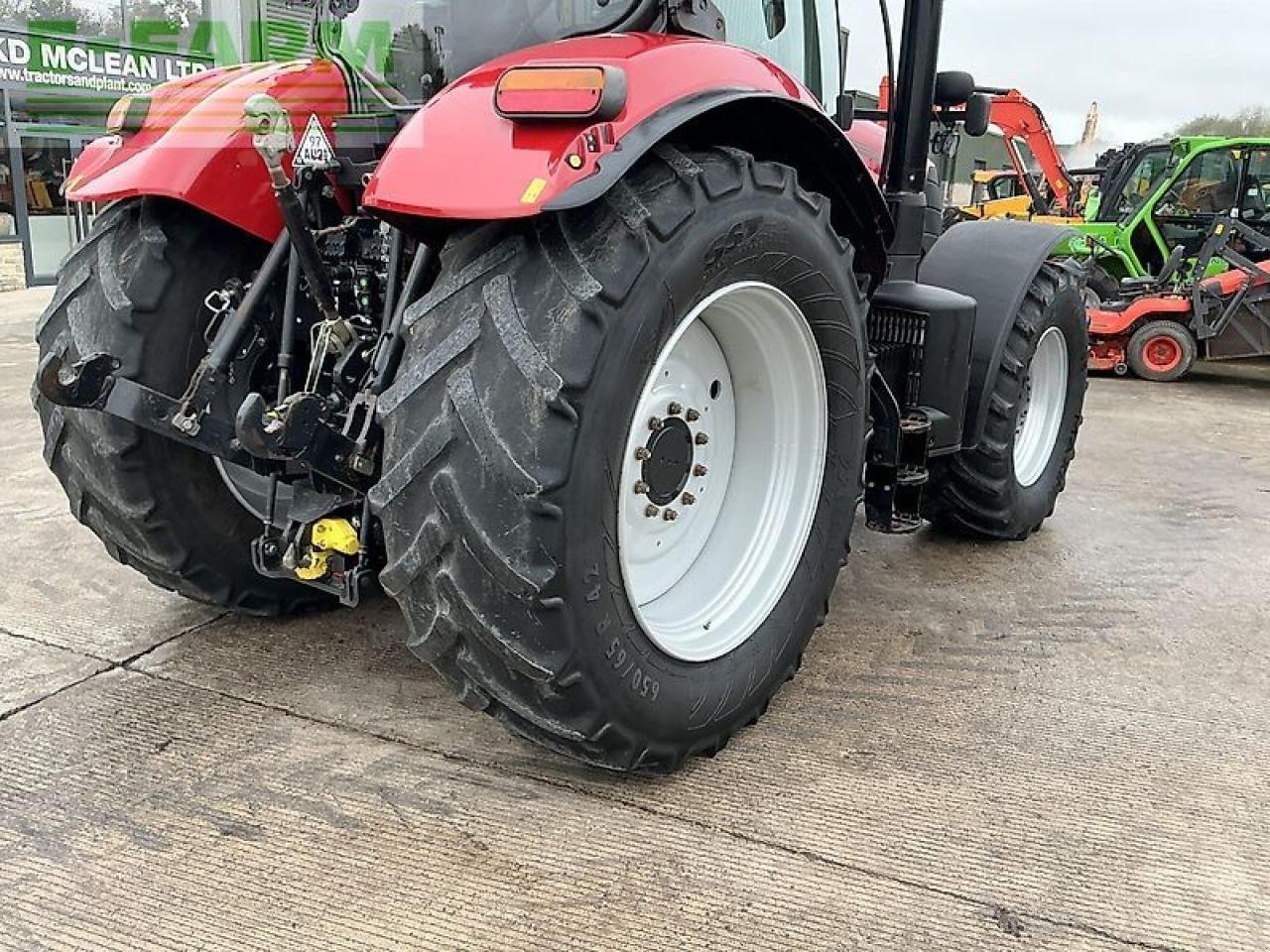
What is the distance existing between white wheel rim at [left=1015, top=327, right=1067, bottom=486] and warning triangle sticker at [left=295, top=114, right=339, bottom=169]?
9.54 feet

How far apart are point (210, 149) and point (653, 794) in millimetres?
1786

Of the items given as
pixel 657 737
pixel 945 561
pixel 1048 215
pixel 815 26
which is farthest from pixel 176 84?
pixel 1048 215

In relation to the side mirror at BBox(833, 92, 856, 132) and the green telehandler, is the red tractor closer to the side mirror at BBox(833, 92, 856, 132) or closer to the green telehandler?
the side mirror at BBox(833, 92, 856, 132)

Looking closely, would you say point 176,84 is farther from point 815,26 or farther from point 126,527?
point 815,26

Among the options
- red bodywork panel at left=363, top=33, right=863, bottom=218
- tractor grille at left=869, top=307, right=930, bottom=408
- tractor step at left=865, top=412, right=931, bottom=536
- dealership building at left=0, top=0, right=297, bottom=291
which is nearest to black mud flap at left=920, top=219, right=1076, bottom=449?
tractor grille at left=869, top=307, right=930, bottom=408

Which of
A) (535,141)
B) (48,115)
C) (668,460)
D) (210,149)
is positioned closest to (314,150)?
(210,149)

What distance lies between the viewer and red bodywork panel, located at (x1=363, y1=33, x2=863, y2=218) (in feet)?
6.16

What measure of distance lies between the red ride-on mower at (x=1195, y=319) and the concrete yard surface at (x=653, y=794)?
5.37 metres

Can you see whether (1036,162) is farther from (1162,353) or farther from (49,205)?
(49,205)

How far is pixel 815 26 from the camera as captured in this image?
3.31 metres

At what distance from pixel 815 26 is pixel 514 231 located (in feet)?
5.76

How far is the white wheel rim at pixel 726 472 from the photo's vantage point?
2.51 metres

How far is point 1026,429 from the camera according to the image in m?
4.41

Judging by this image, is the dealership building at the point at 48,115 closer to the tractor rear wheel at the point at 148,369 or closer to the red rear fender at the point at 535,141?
the tractor rear wheel at the point at 148,369
